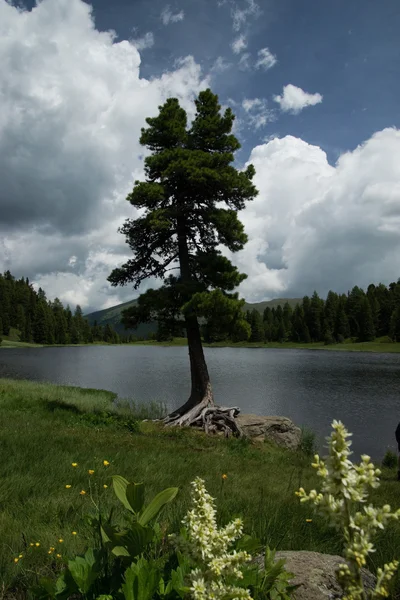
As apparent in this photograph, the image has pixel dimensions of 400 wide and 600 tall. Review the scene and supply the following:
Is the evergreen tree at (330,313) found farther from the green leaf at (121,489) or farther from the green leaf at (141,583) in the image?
the green leaf at (141,583)

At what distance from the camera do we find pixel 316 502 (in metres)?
1.54

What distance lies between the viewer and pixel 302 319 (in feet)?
459

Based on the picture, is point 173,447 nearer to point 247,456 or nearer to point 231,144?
point 247,456

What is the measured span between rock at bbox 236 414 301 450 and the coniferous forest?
84.9 m

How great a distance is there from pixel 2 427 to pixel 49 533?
783 centimetres

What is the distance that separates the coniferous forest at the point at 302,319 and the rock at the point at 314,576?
3933 inches

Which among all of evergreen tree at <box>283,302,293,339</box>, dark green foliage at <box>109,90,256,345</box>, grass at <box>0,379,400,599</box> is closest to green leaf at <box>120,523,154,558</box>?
grass at <box>0,379,400,599</box>

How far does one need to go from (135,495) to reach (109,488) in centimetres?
354

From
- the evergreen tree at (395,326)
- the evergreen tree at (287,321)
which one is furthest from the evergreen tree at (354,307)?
the evergreen tree at (287,321)

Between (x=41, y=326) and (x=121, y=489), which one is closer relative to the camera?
(x=121, y=489)

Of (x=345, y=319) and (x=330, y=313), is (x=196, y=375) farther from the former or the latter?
(x=330, y=313)

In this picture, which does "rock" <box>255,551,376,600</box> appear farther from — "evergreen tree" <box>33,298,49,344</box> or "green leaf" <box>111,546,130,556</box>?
"evergreen tree" <box>33,298,49,344</box>

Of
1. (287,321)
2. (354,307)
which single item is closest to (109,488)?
(354,307)

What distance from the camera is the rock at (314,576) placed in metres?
2.68
